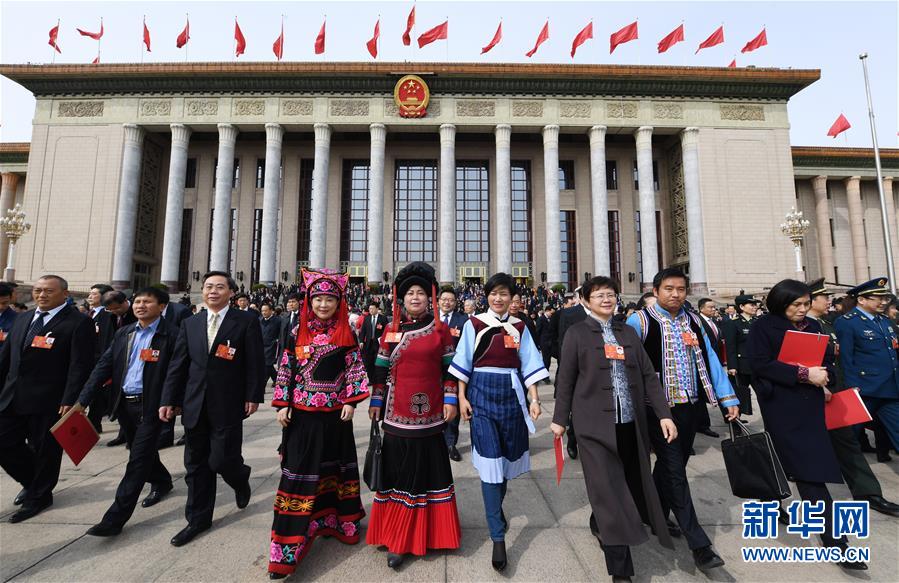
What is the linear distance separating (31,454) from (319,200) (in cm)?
2206

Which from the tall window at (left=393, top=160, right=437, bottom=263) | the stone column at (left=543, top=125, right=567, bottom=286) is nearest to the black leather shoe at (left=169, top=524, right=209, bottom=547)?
the stone column at (left=543, top=125, right=567, bottom=286)

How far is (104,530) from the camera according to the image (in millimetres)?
3070

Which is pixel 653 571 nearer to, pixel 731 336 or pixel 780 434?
pixel 780 434

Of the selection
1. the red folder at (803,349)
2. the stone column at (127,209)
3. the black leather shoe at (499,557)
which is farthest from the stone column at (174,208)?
the red folder at (803,349)

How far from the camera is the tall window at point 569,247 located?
27.7 meters

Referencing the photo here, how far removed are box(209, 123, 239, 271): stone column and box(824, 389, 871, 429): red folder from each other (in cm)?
2680

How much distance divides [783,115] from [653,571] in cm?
3245

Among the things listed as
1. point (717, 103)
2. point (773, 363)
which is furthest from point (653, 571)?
point (717, 103)

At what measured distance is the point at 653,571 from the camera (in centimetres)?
269

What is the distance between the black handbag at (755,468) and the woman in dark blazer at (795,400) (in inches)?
14.0

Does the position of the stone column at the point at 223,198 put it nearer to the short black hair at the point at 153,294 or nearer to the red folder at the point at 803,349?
the short black hair at the point at 153,294

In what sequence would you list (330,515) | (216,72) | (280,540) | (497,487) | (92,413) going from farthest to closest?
(216,72), (92,413), (330,515), (497,487), (280,540)

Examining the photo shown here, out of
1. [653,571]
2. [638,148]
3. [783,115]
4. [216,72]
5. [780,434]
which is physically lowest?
[653,571]

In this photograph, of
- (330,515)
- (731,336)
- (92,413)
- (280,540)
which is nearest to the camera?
(280,540)
